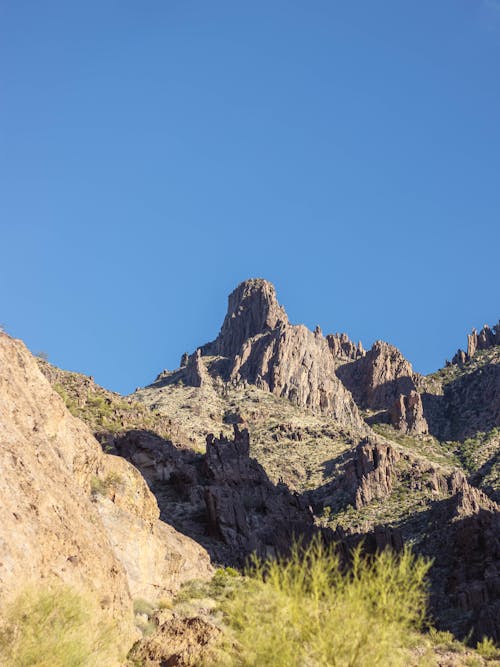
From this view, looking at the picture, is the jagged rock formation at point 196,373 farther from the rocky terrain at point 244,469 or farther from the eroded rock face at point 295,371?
the eroded rock face at point 295,371

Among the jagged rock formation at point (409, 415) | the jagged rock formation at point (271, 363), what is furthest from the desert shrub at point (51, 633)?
the jagged rock formation at point (409, 415)

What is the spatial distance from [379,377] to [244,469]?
109580mm

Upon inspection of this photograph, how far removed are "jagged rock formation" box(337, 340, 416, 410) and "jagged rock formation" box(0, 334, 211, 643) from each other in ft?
455

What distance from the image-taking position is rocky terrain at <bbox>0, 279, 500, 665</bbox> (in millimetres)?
29016

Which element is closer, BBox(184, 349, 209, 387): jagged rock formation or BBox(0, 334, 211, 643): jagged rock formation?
BBox(0, 334, 211, 643): jagged rock formation

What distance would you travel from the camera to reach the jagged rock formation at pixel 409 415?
16112 centimetres

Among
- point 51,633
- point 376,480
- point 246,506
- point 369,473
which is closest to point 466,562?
point 246,506

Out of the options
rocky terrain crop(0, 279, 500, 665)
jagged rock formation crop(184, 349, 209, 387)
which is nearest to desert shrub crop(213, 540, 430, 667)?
rocky terrain crop(0, 279, 500, 665)

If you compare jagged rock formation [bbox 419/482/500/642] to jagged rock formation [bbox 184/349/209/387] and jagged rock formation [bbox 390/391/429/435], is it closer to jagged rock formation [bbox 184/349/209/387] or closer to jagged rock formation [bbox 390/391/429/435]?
jagged rock formation [bbox 390/391/429/435]

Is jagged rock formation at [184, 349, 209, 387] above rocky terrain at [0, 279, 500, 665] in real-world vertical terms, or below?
above

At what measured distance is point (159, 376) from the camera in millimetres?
174250

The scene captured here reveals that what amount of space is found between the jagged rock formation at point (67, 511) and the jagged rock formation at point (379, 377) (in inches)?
5455

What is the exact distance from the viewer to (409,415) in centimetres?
16412

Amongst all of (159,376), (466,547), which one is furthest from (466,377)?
(466,547)
